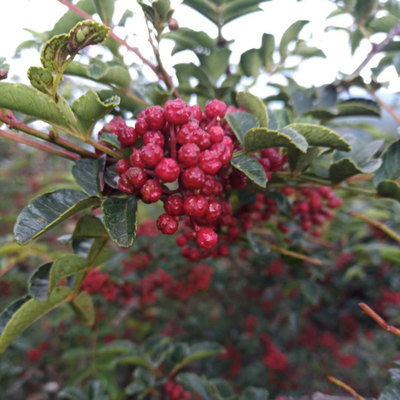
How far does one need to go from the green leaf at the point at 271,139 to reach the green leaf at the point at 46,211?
1.25 ft

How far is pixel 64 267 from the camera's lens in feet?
3.09

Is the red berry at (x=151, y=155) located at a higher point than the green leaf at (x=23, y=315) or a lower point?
higher

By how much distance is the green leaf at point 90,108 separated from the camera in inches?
29.8

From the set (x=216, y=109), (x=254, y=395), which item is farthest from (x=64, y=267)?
(x=254, y=395)

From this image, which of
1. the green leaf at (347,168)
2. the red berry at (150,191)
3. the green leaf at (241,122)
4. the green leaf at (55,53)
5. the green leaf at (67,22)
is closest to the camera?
A: the green leaf at (55,53)

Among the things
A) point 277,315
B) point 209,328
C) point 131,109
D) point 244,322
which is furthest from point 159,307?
point 131,109

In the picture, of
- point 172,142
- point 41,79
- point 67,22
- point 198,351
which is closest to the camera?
point 41,79

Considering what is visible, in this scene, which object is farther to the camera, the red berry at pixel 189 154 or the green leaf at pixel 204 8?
the green leaf at pixel 204 8

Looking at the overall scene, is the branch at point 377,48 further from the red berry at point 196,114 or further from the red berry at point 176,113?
the red berry at point 176,113

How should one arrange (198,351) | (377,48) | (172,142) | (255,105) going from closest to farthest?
(172,142), (255,105), (377,48), (198,351)

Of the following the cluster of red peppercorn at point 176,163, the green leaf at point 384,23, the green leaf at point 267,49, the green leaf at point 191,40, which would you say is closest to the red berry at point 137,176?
the cluster of red peppercorn at point 176,163

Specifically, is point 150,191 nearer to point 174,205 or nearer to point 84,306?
point 174,205

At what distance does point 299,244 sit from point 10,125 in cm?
117

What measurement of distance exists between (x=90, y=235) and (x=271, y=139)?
0.54 meters
